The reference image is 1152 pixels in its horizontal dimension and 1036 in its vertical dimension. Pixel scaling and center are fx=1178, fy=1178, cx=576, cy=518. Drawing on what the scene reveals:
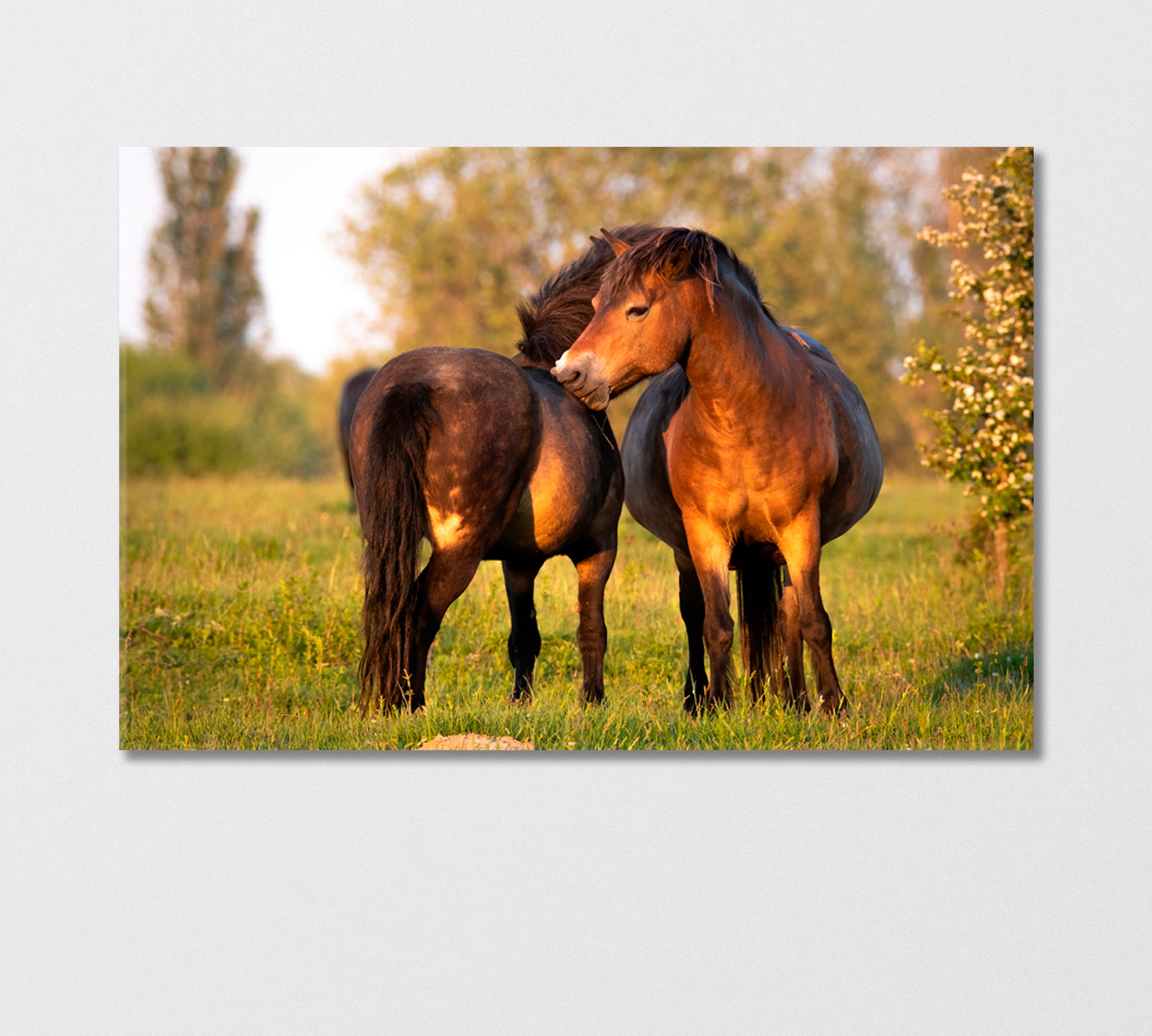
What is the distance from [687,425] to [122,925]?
8.42 feet

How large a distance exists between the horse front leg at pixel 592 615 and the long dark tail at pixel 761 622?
552 mm

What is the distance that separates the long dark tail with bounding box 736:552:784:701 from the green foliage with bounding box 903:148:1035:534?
1.40 m

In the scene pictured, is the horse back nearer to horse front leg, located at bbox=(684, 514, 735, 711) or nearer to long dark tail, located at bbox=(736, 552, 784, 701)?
horse front leg, located at bbox=(684, 514, 735, 711)

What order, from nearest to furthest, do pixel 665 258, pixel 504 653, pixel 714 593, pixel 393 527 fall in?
pixel 665 258
pixel 393 527
pixel 714 593
pixel 504 653

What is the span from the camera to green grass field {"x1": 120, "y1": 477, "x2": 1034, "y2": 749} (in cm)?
420

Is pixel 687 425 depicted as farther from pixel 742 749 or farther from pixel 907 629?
pixel 907 629

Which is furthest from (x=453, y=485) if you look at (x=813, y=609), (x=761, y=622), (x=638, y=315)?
(x=761, y=622)

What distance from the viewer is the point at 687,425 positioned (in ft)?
13.8

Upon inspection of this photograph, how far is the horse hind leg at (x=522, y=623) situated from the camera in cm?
484

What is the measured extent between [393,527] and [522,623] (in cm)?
110

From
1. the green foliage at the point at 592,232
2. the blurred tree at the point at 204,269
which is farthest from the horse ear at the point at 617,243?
the green foliage at the point at 592,232

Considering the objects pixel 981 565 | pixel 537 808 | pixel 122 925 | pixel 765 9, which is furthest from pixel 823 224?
pixel 122 925

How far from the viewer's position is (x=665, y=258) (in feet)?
12.2

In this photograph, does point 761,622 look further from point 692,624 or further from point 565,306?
point 565,306
